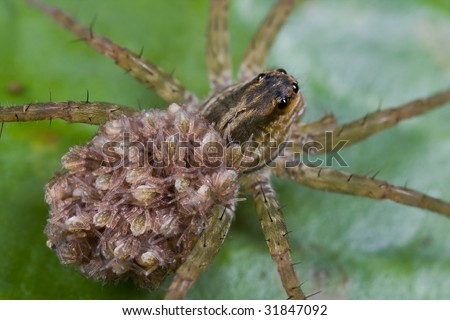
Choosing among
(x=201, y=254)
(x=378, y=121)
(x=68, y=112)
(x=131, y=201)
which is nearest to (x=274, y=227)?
(x=201, y=254)

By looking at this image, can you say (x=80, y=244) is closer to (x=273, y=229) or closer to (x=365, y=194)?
(x=273, y=229)

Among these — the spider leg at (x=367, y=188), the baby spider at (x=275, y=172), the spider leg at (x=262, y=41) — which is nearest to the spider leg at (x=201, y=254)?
the baby spider at (x=275, y=172)

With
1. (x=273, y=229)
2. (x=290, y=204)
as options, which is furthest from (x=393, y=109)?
(x=273, y=229)

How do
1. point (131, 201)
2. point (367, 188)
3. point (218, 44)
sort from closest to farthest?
point (131, 201) → point (367, 188) → point (218, 44)

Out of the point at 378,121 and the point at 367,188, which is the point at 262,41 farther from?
the point at 367,188

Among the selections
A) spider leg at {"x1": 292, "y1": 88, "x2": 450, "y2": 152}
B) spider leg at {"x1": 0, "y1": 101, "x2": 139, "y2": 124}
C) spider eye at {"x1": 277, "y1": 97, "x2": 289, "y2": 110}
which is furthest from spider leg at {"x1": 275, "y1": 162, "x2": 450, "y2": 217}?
spider leg at {"x1": 0, "y1": 101, "x2": 139, "y2": 124}

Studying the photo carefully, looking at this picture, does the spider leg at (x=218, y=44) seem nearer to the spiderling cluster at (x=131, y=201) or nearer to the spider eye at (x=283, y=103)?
the spider eye at (x=283, y=103)
